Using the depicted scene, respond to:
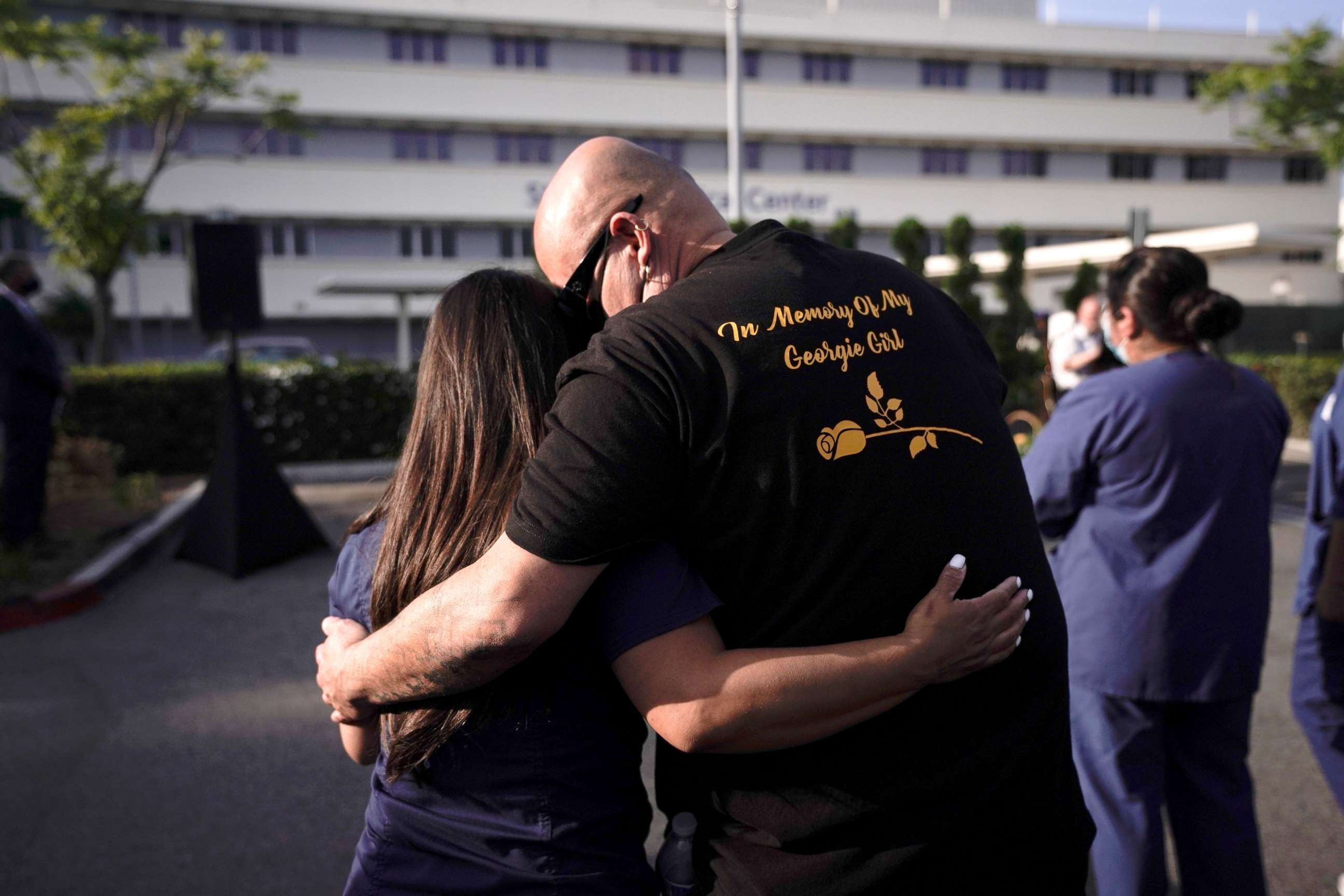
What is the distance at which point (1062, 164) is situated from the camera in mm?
43469

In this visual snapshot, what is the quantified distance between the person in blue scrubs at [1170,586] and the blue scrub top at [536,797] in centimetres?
153

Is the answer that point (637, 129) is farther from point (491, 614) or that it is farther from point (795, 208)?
point (491, 614)

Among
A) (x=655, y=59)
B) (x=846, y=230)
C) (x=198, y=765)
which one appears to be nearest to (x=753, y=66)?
(x=655, y=59)

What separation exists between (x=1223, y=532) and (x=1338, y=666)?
0.73 m

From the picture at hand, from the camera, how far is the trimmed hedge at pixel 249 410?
13.5 meters

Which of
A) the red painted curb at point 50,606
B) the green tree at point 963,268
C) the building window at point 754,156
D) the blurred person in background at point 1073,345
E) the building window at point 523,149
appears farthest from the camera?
the building window at point 754,156

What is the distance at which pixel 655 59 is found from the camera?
4006 cm

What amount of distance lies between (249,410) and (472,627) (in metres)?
13.5

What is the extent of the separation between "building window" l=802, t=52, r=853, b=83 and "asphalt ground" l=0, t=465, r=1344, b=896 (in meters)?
38.3

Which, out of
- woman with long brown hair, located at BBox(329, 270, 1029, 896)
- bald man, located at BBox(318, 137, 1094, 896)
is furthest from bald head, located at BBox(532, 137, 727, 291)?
woman with long brown hair, located at BBox(329, 270, 1029, 896)

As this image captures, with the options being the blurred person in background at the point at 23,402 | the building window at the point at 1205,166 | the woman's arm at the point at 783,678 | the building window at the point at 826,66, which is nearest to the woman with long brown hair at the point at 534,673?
the woman's arm at the point at 783,678

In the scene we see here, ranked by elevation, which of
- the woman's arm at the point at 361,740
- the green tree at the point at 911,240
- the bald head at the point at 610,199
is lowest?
the woman's arm at the point at 361,740

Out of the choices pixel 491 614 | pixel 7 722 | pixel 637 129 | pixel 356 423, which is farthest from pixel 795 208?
pixel 491 614

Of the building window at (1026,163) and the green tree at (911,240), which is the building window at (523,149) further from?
the green tree at (911,240)
